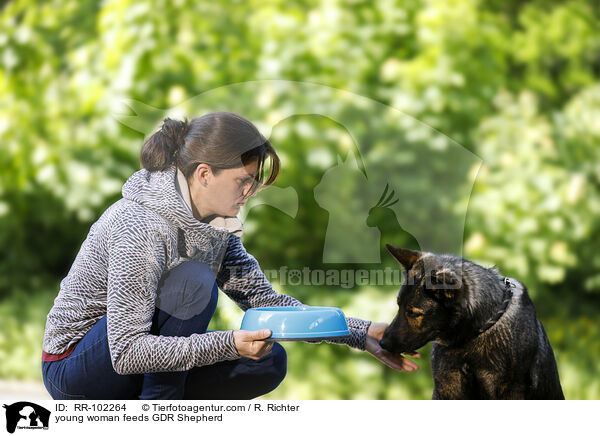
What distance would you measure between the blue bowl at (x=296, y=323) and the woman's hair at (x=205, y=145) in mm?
470

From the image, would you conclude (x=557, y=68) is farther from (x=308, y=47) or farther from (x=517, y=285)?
(x=517, y=285)

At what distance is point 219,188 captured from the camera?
199 centimetres

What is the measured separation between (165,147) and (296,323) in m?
0.68

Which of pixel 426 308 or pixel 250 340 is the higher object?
pixel 426 308

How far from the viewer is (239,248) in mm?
2307

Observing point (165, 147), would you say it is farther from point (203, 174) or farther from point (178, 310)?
point (178, 310)

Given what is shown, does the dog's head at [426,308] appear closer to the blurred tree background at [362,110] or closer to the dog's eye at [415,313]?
the dog's eye at [415,313]

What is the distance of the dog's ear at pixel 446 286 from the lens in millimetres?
2109

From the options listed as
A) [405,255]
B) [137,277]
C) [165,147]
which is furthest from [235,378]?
[165,147]

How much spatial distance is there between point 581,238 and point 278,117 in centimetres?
247

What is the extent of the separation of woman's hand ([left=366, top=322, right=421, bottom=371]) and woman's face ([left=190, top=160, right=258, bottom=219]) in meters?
0.72

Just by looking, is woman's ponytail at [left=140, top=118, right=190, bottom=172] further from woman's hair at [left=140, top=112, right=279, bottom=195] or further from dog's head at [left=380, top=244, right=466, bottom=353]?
dog's head at [left=380, top=244, right=466, bottom=353]
